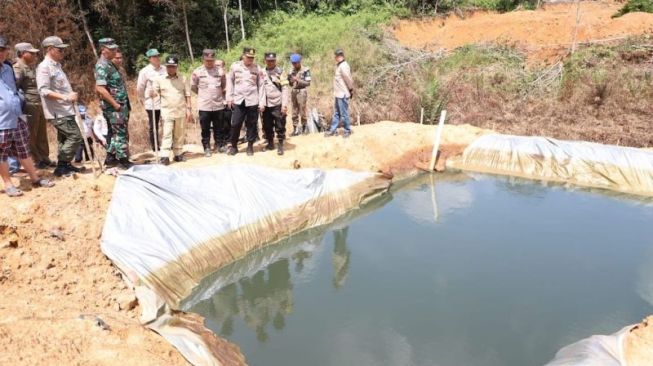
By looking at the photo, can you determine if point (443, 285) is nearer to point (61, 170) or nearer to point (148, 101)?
point (148, 101)

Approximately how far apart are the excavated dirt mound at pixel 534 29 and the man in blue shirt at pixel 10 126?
10564 mm

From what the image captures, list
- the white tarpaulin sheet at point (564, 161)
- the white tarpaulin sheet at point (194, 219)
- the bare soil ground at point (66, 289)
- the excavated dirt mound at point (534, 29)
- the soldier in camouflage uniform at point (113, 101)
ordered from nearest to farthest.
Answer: the bare soil ground at point (66, 289), the white tarpaulin sheet at point (194, 219), the soldier in camouflage uniform at point (113, 101), the white tarpaulin sheet at point (564, 161), the excavated dirt mound at point (534, 29)

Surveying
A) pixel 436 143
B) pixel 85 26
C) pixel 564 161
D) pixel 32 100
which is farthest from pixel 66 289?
pixel 85 26

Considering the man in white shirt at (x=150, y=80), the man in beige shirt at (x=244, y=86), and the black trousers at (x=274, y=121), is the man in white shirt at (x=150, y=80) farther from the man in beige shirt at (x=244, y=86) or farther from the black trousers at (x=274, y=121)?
the black trousers at (x=274, y=121)

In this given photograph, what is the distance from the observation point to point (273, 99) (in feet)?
19.6

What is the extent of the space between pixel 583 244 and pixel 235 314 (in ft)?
13.0

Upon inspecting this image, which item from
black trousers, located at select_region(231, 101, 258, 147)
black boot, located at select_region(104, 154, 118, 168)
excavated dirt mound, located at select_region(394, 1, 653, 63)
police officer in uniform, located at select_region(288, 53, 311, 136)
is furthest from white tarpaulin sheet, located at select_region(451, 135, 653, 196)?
black boot, located at select_region(104, 154, 118, 168)

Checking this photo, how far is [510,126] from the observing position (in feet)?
29.6

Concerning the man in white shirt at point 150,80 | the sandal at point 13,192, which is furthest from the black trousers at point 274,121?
the sandal at point 13,192

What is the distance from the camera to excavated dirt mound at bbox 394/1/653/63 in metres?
11.8

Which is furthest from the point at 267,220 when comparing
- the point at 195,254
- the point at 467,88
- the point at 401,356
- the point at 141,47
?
the point at 141,47

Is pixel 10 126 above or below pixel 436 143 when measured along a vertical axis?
above

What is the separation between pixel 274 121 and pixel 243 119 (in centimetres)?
50

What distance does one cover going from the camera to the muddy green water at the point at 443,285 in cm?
386
